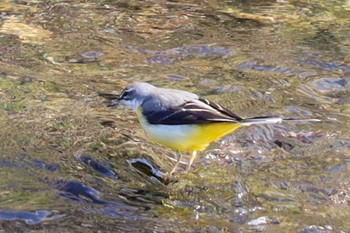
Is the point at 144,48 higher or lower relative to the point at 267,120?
lower

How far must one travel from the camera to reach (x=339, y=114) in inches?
358

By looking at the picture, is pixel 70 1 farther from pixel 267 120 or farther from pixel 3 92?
pixel 267 120

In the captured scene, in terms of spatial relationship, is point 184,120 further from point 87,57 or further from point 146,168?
point 87,57

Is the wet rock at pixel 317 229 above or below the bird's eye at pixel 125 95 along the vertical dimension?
below

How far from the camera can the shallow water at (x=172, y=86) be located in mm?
6855

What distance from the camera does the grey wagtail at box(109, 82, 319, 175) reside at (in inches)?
283

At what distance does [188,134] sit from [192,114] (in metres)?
0.18

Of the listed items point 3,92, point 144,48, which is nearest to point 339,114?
point 144,48

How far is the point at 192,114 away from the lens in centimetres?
730

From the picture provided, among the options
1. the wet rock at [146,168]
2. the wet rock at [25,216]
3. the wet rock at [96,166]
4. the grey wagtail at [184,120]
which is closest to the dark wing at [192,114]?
the grey wagtail at [184,120]

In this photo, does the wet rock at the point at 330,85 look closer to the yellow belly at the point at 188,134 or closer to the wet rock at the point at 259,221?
the yellow belly at the point at 188,134

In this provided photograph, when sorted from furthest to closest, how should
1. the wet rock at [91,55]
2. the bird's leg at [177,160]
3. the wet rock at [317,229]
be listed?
the wet rock at [91,55], the bird's leg at [177,160], the wet rock at [317,229]

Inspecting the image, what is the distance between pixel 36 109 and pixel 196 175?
188 cm

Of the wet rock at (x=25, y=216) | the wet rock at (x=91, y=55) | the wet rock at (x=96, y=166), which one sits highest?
the wet rock at (x=25, y=216)
